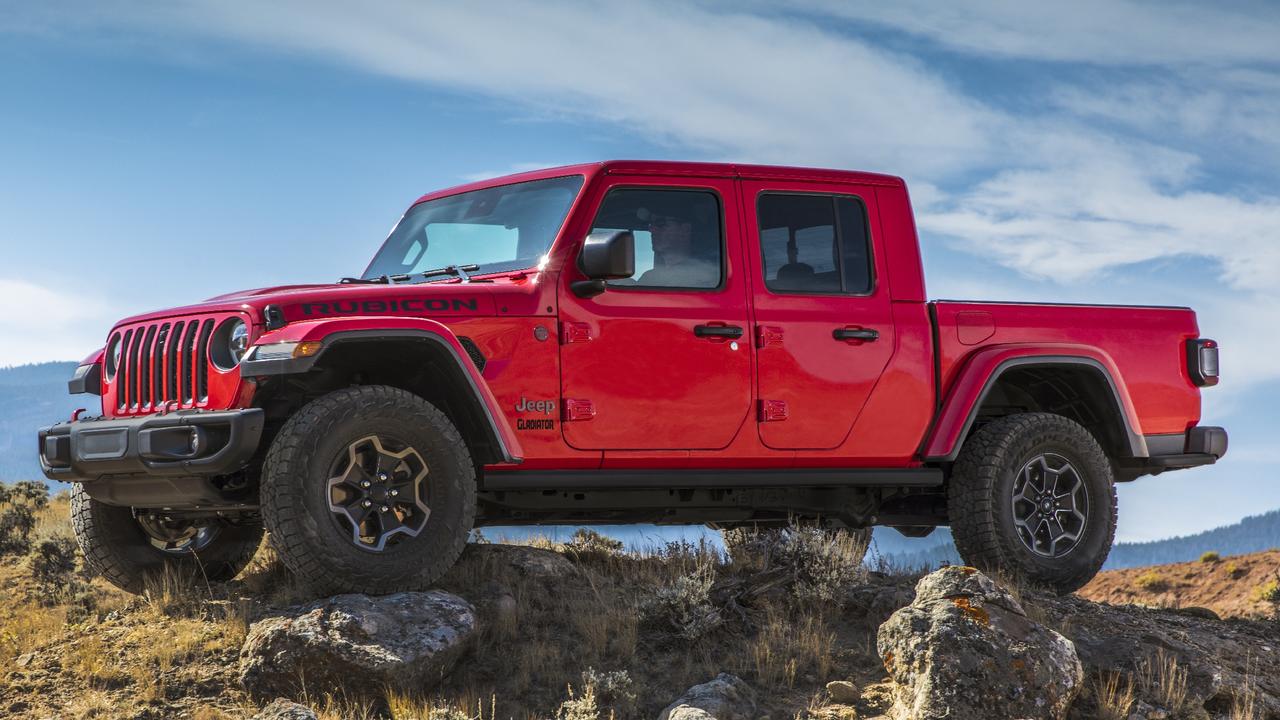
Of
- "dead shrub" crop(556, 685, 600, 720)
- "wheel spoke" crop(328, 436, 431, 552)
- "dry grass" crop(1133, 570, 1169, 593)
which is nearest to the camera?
"dead shrub" crop(556, 685, 600, 720)

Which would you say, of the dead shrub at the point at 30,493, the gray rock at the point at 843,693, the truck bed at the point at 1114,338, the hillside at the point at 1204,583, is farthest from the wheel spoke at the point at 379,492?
the hillside at the point at 1204,583

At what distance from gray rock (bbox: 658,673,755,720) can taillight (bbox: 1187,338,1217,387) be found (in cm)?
446

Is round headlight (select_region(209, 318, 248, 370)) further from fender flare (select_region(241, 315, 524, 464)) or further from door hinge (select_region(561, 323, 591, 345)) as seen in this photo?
door hinge (select_region(561, 323, 591, 345))

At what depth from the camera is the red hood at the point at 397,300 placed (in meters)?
6.40

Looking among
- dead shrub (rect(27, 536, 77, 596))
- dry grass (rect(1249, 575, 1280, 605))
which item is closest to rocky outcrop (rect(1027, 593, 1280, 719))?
dead shrub (rect(27, 536, 77, 596))

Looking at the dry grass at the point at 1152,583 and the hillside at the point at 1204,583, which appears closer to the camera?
the hillside at the point at 1204,583

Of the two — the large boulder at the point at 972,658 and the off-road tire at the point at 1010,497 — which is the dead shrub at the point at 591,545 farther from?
the large boulder at the point at 972,658

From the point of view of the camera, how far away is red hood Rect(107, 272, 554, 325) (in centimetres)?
640

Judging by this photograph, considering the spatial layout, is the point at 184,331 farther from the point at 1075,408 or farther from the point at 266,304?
the point at 1075,408

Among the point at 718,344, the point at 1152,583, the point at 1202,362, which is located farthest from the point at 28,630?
the point at 1152,583

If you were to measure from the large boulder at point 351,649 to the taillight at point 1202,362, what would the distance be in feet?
17.9

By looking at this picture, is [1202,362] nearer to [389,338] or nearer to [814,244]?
[814,244]

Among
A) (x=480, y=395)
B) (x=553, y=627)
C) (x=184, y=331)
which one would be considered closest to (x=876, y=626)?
(x=553, y=627)

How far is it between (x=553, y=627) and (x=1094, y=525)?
3.74m
